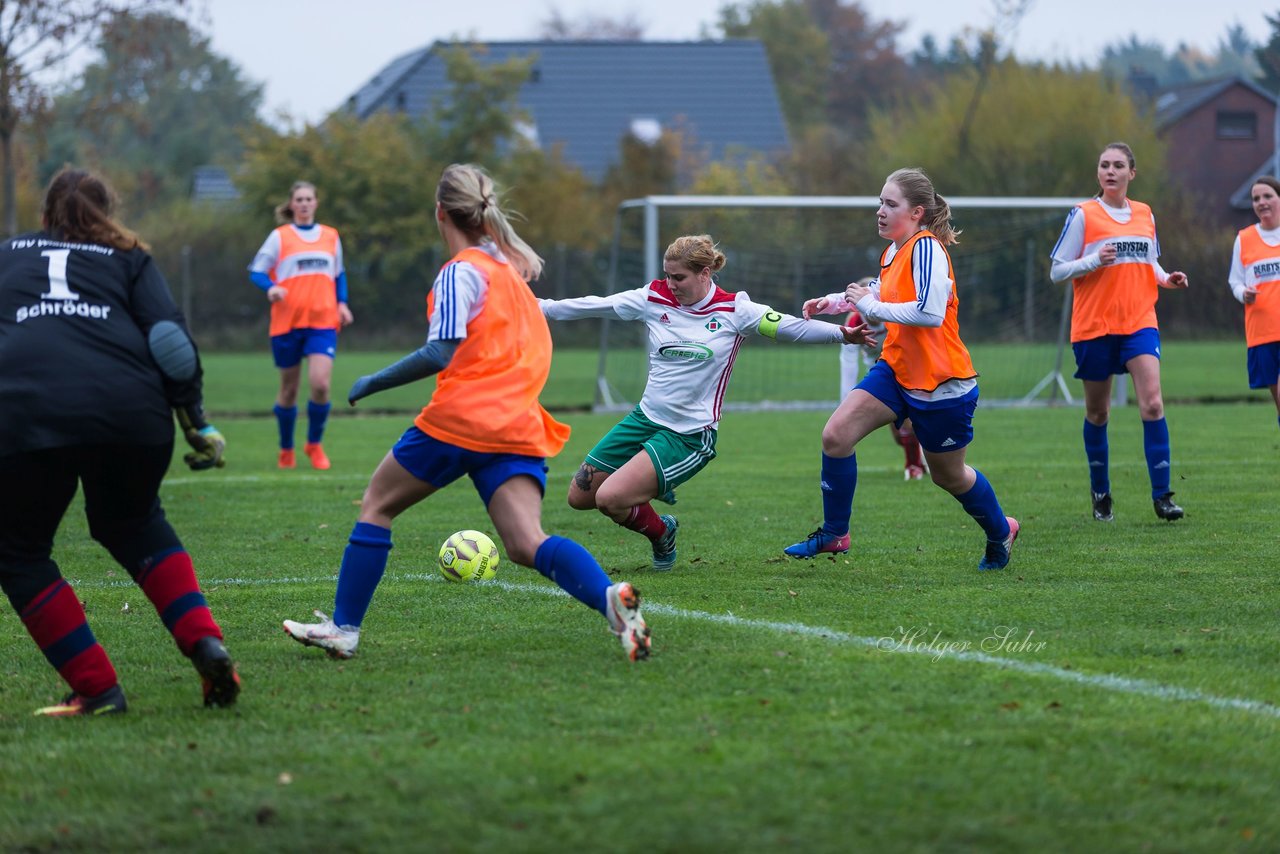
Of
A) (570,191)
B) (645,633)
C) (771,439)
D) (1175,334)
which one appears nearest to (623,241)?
(570,191)

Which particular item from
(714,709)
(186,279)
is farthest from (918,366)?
(186,279)

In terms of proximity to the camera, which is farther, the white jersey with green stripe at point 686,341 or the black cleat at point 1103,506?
the black cleat at point 1103,506

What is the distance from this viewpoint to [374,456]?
13.4 meters

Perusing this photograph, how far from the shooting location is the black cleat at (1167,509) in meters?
8.33

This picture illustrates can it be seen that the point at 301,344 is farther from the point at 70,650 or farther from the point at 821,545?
the point at 70,650

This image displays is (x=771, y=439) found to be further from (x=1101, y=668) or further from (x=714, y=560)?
(x=1101, y=668)

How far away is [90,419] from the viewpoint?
4152 millimetres

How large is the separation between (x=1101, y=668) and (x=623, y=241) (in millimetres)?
28450

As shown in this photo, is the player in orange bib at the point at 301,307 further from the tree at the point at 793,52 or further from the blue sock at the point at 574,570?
the tree at the point at 793,52

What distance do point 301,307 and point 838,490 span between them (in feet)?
21.6

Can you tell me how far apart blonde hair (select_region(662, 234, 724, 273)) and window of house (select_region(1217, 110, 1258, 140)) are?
48.4 m

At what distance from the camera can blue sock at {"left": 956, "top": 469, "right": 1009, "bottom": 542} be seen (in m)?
6.71

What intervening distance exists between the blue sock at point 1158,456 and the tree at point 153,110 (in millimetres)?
16358

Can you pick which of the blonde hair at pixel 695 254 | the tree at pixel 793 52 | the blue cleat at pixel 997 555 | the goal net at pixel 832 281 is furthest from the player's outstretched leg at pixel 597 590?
the tree at pixel 793 52
